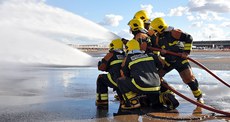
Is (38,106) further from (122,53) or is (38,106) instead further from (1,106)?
(122,53)

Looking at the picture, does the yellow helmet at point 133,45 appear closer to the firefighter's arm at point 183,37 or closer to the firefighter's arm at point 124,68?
the firefighter's arm at point 124,68

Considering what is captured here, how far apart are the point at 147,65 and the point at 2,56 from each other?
14.0 meters

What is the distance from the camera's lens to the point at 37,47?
1814cm

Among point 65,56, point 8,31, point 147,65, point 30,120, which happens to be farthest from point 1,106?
point 65,56

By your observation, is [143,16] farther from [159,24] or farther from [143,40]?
[143,40]

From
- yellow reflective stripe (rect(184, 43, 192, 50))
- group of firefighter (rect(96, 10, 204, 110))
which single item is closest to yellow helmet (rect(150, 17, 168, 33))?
group of firefighter (rect(96, 10, 204, 110))

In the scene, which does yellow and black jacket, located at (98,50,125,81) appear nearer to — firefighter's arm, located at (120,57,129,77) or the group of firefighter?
the group of firefighter

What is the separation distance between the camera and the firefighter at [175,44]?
702 centimetres

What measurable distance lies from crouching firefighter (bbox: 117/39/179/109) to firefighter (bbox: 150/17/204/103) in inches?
31.6

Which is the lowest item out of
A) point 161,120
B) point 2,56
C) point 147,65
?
point 161,120

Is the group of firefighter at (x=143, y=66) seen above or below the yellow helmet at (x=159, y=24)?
below

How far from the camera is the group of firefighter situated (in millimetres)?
6168

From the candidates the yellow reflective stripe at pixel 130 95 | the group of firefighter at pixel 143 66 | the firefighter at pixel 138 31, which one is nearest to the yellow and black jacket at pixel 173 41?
the group of firefighter at pixel 143 66

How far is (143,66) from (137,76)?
0.70 ft
